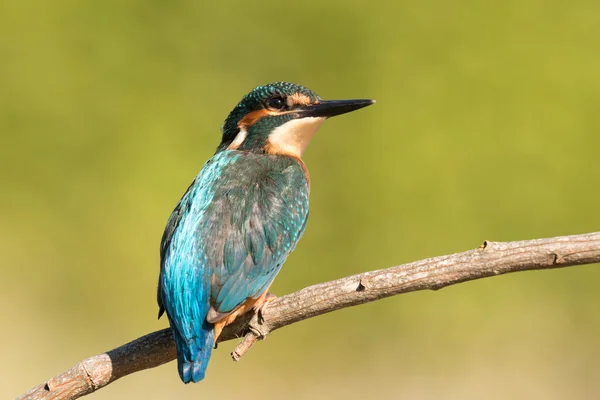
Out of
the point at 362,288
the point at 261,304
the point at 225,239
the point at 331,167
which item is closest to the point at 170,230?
the point at 225,239

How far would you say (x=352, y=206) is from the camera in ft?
18.2

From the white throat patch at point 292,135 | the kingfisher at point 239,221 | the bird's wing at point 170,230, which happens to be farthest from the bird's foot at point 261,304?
the white throat patch at point 292,135

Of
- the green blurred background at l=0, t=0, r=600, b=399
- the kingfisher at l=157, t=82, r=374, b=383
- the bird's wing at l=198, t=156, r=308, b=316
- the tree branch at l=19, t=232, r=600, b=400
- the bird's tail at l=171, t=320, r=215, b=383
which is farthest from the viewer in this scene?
the green blurred background at l=0, t=0, r=600, b=399

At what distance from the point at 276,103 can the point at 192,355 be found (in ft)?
4.06

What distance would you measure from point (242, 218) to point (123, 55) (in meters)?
3.51

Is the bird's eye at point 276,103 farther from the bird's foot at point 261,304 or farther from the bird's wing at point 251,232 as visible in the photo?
the bird's foot at point 261,304

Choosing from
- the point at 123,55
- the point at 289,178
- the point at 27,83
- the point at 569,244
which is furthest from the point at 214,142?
the point at 569,244

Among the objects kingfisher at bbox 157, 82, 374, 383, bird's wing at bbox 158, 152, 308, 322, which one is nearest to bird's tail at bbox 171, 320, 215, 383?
kingfisher at bbox 157, 82, 374, 383

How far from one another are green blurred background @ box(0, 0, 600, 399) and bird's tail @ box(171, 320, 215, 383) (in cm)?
173

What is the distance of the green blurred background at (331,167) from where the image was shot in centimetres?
478

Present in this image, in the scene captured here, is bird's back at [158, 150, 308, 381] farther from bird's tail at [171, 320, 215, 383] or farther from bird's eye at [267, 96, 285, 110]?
bird's eye at [267, 96, 285, 110]

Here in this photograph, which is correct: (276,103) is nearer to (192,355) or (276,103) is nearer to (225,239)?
(225,239)

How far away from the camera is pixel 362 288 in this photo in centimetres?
267

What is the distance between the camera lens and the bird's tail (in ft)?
9.02
